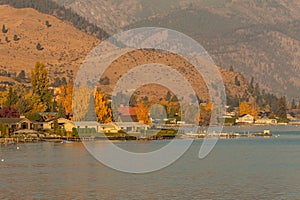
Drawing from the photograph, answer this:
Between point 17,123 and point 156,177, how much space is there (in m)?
75.0

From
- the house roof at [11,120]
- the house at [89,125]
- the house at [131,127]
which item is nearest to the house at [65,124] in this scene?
the house at [89,125]

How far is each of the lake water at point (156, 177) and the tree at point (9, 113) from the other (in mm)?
41534

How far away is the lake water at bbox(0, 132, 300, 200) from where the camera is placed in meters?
71.9

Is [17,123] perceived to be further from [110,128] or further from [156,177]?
[156,177]

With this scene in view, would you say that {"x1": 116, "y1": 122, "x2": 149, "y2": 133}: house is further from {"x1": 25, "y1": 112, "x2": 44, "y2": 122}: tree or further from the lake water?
the lake water

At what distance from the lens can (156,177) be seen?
280ft

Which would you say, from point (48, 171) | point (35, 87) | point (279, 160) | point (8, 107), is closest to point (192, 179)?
point (48, 171)

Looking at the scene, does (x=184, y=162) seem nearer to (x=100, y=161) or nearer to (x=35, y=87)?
(x=100, y=161)

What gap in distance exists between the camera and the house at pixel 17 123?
154 meters

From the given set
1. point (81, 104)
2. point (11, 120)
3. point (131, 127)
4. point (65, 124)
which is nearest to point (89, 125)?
point (65, 124)

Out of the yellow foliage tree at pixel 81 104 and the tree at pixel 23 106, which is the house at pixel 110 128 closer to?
the yellow foliage tree at pixel 81 104

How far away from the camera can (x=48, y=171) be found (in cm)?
9150

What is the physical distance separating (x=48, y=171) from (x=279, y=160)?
32.0 meters

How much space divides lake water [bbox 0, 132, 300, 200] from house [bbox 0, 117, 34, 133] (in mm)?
33269
